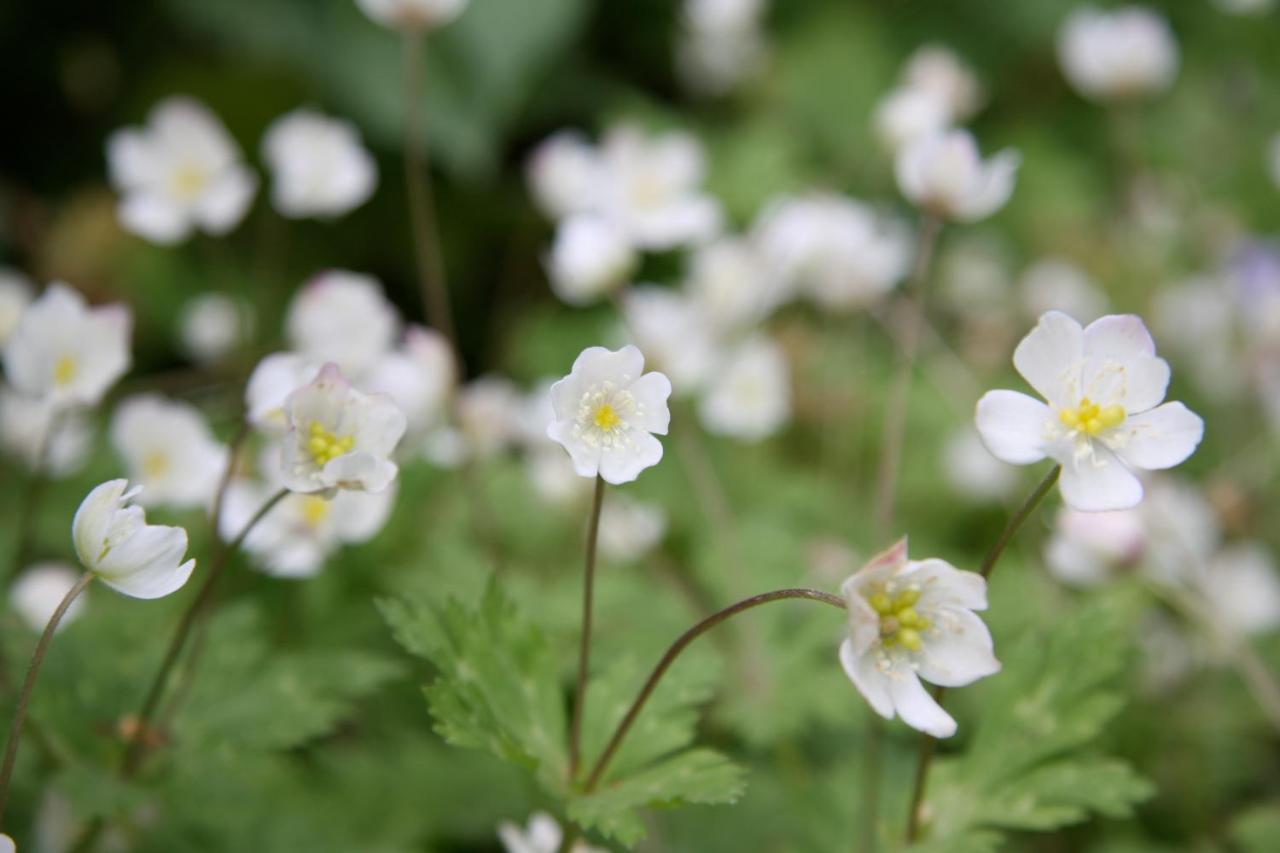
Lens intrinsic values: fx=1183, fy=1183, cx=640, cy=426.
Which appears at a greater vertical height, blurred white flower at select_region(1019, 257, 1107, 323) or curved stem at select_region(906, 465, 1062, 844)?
blurred white flower at select_region(1019, 257, 1107, 323)

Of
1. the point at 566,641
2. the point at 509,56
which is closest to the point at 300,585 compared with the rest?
the point at 566,641

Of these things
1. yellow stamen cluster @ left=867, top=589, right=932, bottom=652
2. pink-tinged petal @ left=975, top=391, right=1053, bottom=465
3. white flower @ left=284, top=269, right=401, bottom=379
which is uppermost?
pink-tinged petal @ left=975, top=391, right=1053, bottom=465

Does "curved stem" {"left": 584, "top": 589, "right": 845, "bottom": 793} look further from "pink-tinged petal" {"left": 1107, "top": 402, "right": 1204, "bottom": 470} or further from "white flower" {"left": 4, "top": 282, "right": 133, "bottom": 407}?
"white flower" {"left": 4, "top": 282, "right": 133, "bottom": 407}

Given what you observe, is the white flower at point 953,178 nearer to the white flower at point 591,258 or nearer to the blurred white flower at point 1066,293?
the white flower at point 591,258

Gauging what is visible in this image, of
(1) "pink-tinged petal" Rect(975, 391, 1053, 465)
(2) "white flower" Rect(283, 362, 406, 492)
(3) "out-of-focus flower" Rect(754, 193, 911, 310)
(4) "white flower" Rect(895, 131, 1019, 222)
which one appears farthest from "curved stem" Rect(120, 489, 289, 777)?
(3) "out-of-focus flower" Rect(754, 193, 911, 310)

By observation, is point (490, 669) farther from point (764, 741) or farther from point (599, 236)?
point (599, 236)

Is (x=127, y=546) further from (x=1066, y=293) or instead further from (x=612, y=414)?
(x=1066, y=293)

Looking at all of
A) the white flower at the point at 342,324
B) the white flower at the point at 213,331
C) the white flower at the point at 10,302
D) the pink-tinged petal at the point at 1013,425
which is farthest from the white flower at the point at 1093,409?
the white flower at the point at 213,331
